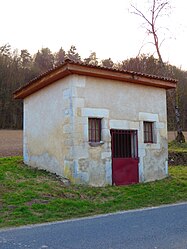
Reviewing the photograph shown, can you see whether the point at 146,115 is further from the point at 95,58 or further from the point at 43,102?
the point at 95,58

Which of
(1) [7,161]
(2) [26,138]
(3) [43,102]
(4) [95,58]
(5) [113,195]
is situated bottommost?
(5) [113,195]

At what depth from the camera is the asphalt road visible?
17.6ft

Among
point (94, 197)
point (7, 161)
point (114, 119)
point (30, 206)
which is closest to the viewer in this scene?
point (30, 206)

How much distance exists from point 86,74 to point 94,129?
193 centimetres

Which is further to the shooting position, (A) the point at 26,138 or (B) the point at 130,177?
(A) the point at 26,138

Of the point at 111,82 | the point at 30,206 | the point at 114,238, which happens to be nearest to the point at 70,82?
the point at 111,82

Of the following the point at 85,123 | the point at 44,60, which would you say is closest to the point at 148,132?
the point at 85,123

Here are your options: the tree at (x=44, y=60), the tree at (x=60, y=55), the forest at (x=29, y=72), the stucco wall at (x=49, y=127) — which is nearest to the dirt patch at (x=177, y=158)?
the stucco wall at (x=49, y=127)

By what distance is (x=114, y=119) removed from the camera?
12.4 meters

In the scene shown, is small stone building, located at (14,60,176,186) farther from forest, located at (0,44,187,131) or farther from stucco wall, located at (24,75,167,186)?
forest, located at (0,44,187,131)

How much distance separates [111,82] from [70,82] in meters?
1.74

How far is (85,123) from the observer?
457 inches

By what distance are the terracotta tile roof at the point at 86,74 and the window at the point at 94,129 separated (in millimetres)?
1583

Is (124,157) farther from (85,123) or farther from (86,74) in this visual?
(86,74)
